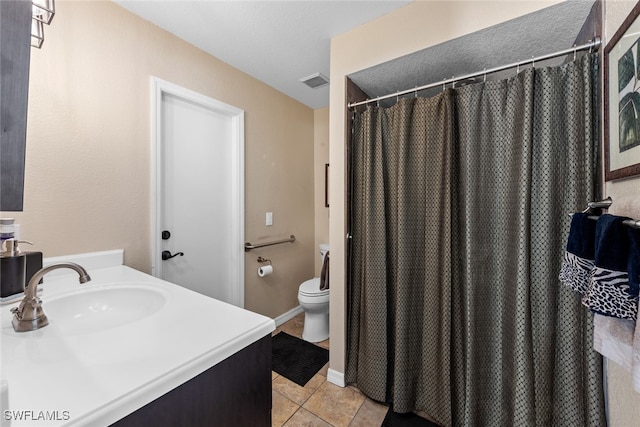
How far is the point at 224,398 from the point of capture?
66 centimetres

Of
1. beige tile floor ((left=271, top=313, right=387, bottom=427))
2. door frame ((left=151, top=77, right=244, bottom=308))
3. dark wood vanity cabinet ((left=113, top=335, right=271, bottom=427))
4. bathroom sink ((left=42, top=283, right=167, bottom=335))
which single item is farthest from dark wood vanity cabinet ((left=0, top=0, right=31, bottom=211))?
beige tile floor ((left=271, top=313, right=387, bottom=427))

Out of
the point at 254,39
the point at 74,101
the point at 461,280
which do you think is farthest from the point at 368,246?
the point at 74,101

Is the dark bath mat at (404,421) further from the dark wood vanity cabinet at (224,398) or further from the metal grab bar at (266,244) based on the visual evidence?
the metal grab bar at (266,244)

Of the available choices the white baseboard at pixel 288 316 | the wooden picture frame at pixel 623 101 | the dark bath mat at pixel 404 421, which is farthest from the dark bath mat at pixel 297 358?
the wooden picture frame at pixel 623 101

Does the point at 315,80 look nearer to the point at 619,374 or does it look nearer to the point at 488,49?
the point at 488,49

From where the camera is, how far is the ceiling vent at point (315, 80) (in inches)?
82.4

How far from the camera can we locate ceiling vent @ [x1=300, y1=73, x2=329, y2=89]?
209cm

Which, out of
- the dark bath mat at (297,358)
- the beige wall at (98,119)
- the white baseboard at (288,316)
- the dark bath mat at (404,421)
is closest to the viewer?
the beige wall at (98,119)

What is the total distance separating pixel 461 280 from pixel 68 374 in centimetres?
154

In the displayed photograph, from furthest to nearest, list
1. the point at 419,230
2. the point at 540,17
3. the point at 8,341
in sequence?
the point at 419,230 < the point at 540,17 < the point at 8,341

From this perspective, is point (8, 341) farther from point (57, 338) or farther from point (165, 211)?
point (165, 211)

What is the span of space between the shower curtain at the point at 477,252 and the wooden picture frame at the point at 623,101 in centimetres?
21

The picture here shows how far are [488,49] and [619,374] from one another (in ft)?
4.90

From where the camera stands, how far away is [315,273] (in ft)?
9.48
